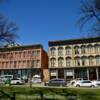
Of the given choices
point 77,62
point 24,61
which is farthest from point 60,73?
point 24,61

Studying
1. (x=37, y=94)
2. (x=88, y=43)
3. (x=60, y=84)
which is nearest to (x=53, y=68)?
(x=88, y=43)

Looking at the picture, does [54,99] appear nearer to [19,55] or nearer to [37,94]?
[37,94]

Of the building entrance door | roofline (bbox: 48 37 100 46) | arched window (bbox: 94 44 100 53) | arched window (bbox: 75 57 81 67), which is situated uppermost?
roofline (bbox: 48 37 100 46)

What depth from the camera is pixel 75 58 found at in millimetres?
76500

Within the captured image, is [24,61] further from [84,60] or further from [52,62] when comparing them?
[84,60]

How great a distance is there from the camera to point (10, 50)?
286ft

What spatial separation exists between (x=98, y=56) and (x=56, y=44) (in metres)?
14.1

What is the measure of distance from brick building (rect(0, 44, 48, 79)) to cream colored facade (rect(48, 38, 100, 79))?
422cm

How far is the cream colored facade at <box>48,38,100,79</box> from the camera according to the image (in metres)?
73.8

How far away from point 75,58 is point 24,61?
17708mm

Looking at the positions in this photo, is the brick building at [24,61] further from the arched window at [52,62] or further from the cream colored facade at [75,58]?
the cream colored facade at [75,58]

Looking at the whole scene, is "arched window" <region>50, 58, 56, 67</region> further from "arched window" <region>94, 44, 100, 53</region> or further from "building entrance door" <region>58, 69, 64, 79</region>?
"arched window" <region>94, 44, 100, 53</region>

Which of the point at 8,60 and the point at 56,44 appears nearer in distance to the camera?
the point at 56,44

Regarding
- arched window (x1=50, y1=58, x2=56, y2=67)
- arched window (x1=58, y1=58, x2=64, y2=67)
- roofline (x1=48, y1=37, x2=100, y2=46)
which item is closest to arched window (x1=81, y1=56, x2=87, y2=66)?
roofline (x1=48, y1=37, x2=100, y2=46)
